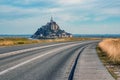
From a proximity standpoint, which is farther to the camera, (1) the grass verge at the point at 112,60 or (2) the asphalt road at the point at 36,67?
(1) the grass verge at the point at 112,60

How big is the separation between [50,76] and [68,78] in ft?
2.84

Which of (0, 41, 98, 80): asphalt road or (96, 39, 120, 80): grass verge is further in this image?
(96, 39, 120, 80): grass verge

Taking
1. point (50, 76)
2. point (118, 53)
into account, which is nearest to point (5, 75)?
point (50, 76)

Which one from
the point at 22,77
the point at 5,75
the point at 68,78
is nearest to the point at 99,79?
the point at 68,78

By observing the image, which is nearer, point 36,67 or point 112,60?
point 36,67

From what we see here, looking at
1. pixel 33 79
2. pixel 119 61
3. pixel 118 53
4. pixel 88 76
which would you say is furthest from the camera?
pixel 118 53

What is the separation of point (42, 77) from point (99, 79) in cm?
224

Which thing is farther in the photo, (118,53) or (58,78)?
(118,53)

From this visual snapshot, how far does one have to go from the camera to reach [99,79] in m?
12.3

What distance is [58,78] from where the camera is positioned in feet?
41.8

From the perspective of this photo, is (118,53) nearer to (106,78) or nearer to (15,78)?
(106,78)

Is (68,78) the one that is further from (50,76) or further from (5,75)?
(5,75)

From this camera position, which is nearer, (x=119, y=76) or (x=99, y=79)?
(x=99, y=79)

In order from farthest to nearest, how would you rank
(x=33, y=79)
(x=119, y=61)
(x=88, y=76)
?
1. (x=119, y=61)
2. (x=88, y=76)
3. (x=33, y=79)
